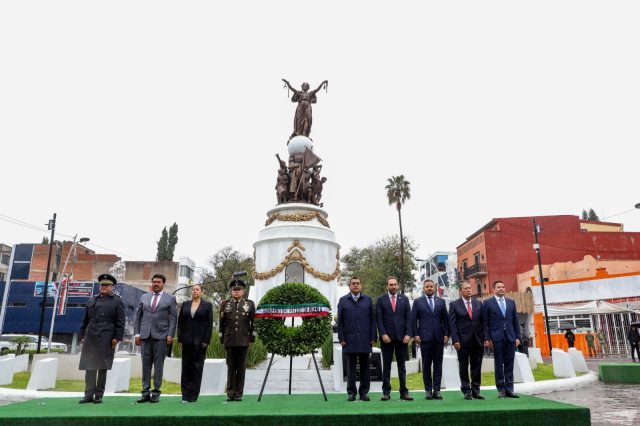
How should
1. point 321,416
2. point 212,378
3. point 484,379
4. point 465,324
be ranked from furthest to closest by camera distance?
point 484,379
point 212,378
point 465,324
point 321,416

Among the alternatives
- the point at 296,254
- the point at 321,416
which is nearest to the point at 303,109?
the point at 296,254

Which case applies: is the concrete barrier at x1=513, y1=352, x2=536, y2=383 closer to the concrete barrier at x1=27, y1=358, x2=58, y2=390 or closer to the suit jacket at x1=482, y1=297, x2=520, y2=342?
the suit jacket at x1=482, y1=297, x2=520, y2=342

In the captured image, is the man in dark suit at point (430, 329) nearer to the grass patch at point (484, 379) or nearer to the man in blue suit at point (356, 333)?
the man in blue suit at point (356, 333)

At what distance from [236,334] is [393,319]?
294 cm

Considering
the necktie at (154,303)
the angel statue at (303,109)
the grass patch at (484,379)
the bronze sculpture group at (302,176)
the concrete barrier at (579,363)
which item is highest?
the angel statue at (303,109)

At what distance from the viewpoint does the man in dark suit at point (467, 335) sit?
8.20 m

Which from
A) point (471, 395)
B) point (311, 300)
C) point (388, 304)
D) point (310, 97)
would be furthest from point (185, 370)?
point (310, 97)

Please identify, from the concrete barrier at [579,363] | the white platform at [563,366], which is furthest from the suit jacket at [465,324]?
the concrete barrier at [579,363]

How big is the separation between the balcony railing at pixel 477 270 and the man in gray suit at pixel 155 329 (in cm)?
4374

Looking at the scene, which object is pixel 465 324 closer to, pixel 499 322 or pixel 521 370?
pixel 499 322

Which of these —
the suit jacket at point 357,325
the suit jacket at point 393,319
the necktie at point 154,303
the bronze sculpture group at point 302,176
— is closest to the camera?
the suit jacket at point 357,325

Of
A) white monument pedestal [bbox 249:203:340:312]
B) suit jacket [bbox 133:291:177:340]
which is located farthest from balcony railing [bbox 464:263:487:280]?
suit jacket [bbox 133:291:177:340]

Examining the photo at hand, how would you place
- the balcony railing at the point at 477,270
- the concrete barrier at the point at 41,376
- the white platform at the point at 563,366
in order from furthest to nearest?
the balcony railing at the point at 477,270 < the white platform at the point at 563,366 < the concrete barrier at the point at 41,376

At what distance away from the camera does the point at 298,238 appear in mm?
21109
